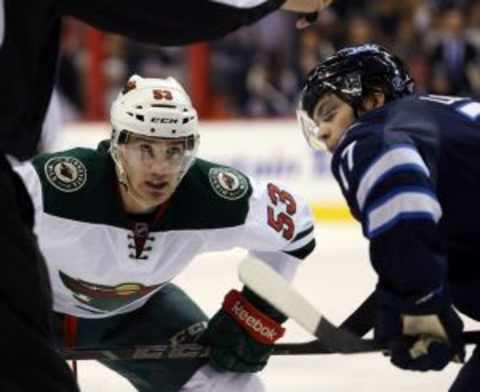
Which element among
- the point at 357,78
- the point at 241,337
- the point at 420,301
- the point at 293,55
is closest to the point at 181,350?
the point at 241,337

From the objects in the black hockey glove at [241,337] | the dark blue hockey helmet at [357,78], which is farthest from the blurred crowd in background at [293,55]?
the dark blue hockey helmet at [357,78]

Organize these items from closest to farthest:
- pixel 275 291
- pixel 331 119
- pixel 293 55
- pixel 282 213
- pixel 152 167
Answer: pixel 275 291, pixel 331 119, pixel 152 167, pixel 282 213, pixel 293 55

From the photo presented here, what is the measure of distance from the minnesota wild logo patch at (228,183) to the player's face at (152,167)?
138mm

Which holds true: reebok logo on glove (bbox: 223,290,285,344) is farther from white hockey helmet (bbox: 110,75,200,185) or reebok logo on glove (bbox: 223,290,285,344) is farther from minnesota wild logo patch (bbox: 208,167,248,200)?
white hockey helmet (bbox: 110,75,200,185)

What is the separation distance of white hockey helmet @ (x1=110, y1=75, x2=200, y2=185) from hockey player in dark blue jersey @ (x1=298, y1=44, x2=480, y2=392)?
A: 1.52 feet

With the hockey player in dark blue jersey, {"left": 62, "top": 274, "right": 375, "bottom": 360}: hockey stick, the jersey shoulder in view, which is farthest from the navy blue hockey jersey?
the jersey shoulder

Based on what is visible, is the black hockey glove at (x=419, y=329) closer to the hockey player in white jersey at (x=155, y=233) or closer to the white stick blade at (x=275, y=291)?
the white stick blade at (x=275, y=291)

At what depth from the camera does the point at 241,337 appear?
298cm

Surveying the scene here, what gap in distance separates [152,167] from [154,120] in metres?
0.12

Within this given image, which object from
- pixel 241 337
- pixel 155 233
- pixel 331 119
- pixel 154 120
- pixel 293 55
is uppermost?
pixel 331 119

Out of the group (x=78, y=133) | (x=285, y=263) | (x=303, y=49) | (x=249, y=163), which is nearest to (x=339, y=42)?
(x=303, y=49)

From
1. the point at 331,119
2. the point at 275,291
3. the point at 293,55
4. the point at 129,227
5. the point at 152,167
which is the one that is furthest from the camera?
the point at 293,55

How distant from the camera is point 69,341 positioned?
3.11 metres

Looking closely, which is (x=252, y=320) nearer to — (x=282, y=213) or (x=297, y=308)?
(x=282, y=213)
